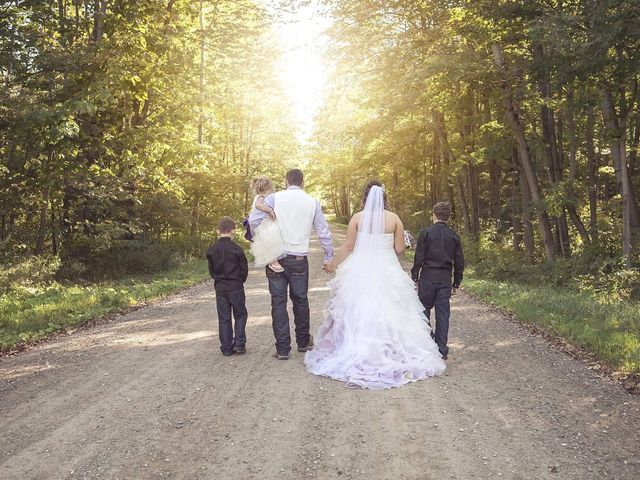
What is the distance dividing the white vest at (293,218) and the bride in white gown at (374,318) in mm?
590

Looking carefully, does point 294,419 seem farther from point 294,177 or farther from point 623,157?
point 623,157

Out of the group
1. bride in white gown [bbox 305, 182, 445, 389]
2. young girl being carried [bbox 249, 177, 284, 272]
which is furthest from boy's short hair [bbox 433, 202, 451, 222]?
young girl being carried [bbox 249, 177, 284, 272]

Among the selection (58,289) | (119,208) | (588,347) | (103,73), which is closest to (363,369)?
(588,347)

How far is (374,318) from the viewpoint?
643 cm

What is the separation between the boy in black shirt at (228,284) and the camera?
704cm

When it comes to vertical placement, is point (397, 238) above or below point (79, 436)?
above

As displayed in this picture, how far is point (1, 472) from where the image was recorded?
3818mm

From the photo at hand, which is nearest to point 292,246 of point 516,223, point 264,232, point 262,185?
point 264,232

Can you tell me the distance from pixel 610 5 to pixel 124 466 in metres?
8.75

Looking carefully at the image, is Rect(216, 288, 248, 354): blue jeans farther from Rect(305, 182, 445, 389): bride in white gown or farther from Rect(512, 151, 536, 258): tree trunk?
Rect(512, 151, 536, 258): tree trunk

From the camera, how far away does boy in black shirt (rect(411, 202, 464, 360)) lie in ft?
22.1

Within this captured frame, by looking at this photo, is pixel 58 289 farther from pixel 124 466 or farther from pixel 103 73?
pixel 124 466

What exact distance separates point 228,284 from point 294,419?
2.71 m

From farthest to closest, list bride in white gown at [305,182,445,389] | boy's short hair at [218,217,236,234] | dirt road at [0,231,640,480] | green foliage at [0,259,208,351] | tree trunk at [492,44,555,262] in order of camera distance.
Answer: tree trunk at [492,44,555,262] → green foliage at [0,259,208,351] → boy's short hair at [218,217,236,234] → bride in white gown at [305,182,445,389] → dirt road at [0,231,640,480]
